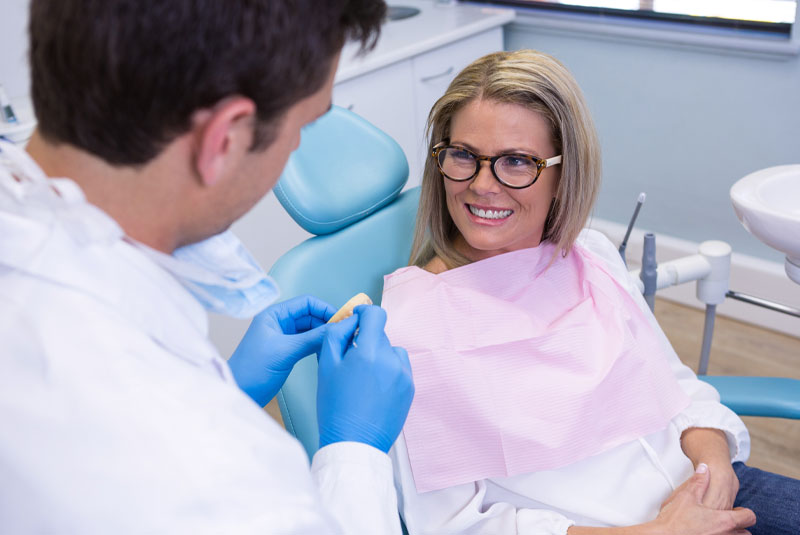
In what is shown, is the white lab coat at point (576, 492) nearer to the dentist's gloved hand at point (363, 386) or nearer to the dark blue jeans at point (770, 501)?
the dark blue jeans at point (770, 501)

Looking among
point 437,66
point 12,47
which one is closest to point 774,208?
point 437,66

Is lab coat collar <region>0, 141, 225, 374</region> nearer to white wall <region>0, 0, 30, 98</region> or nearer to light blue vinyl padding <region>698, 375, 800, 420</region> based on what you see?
light blue vinyl padding <region>698, 375, 800, 420</region>

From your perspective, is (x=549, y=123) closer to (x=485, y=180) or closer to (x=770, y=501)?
(x=485, y=180)

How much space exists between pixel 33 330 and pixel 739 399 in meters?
1.15

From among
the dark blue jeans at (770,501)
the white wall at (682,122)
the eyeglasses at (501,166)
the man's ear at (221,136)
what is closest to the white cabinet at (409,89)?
the white wall at (682,122)

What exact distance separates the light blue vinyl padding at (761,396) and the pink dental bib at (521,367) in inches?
5.0

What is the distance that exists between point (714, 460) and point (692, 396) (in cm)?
14

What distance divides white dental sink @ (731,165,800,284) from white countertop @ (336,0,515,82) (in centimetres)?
111

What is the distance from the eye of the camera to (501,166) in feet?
3.97

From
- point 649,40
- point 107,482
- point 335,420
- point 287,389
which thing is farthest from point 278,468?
point 649,40

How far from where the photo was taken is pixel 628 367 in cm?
124

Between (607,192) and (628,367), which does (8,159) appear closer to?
(628,367)

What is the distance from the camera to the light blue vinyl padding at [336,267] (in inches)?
44.0

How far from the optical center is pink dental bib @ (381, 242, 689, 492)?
1.12 meters
